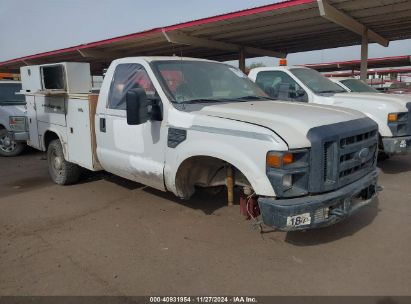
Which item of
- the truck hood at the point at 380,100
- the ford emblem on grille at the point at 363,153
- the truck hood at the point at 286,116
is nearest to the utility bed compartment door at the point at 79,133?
the truck hood at the point at 286,116

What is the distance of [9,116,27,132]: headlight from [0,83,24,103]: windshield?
1.26m

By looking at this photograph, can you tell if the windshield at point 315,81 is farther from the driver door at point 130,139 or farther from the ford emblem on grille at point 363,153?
the driver door at point 130,139

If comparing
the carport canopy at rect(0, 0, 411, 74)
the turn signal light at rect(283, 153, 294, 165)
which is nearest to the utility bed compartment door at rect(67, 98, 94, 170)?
the turn signal light at rect(283, 153, 294, 165)

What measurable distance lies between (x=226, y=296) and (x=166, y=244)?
1.11 meters

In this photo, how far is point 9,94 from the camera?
9516 millimetres

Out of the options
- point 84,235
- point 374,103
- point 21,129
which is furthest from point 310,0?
point 84,235

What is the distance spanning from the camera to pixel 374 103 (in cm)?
677

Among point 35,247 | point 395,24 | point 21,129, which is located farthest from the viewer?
→ point 395,24

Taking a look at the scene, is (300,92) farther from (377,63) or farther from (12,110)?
(377,63)

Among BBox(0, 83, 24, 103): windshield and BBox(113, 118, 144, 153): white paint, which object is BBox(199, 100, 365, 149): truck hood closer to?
BBox(113, 118, 144, 153): white paint

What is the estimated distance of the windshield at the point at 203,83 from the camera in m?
4.23

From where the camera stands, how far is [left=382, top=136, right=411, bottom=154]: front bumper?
6.27 meters

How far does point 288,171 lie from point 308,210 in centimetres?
37

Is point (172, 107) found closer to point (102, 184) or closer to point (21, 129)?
A: point (102, 184)
